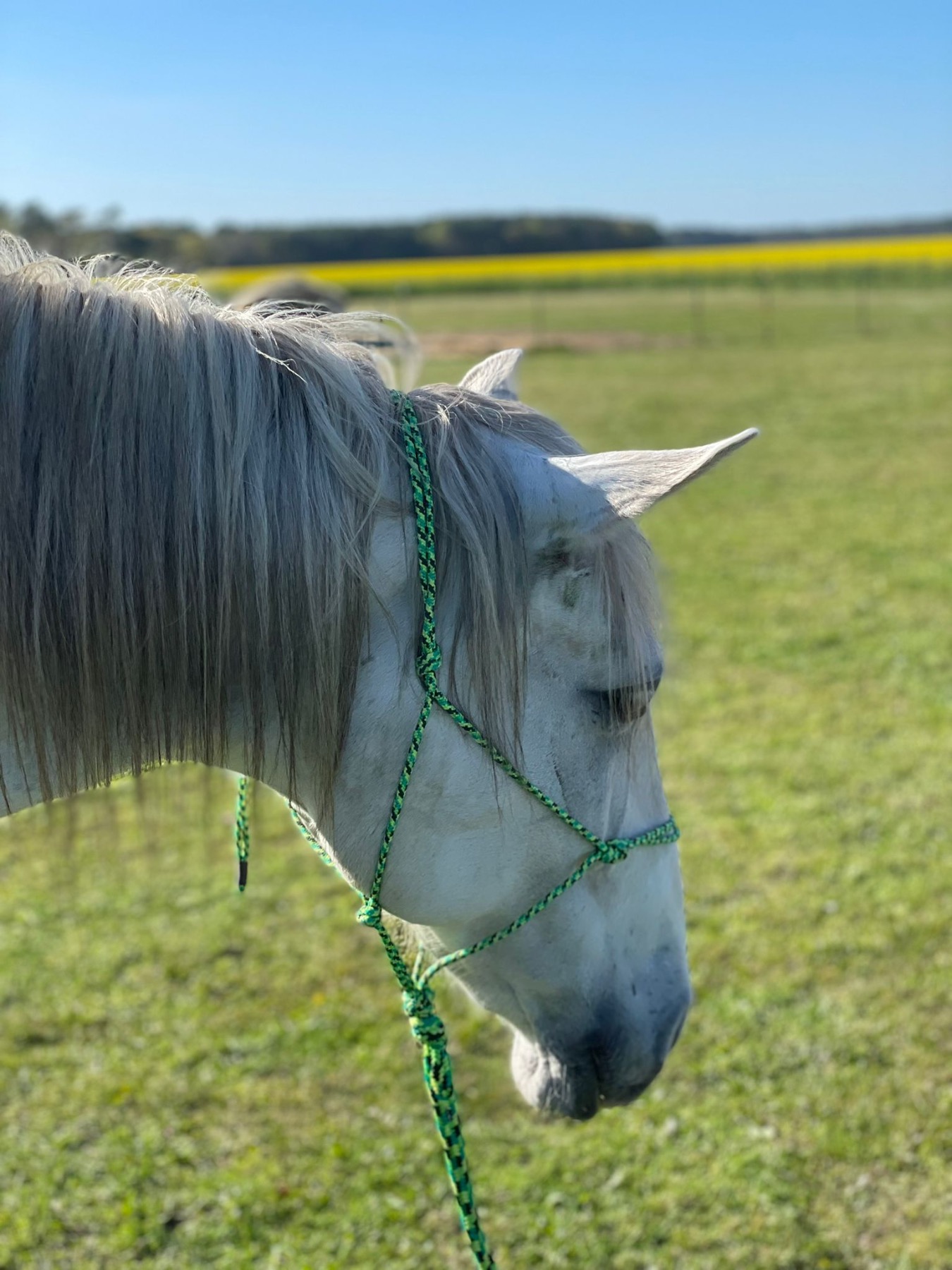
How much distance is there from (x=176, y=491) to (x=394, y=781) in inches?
17.3

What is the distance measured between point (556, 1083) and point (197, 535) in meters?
1.04

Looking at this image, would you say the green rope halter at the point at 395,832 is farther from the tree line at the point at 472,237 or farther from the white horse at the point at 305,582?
the tree line at the point at 472,237

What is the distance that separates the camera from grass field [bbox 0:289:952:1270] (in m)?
2.56

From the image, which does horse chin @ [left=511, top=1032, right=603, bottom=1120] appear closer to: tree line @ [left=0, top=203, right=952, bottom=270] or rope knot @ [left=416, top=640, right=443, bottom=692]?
rope knot @ [left=416, top=640, right=443, bottom=692]

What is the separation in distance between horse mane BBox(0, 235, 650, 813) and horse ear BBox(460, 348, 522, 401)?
36 cm

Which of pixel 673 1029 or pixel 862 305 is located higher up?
pixel 862 305

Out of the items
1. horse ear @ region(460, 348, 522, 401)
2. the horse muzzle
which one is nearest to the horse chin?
the horse muzzle

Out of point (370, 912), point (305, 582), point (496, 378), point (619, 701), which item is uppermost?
point (496, 378)

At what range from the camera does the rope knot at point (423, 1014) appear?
1.61 metres

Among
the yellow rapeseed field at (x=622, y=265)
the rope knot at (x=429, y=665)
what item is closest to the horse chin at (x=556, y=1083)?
the rope knot at (x=429, y=665)

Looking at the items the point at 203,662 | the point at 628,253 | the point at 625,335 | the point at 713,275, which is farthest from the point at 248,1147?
the point at 628,253

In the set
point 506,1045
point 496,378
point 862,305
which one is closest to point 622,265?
point 862,305

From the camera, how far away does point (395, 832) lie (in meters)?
1.31

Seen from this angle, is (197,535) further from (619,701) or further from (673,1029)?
(673,1029)
